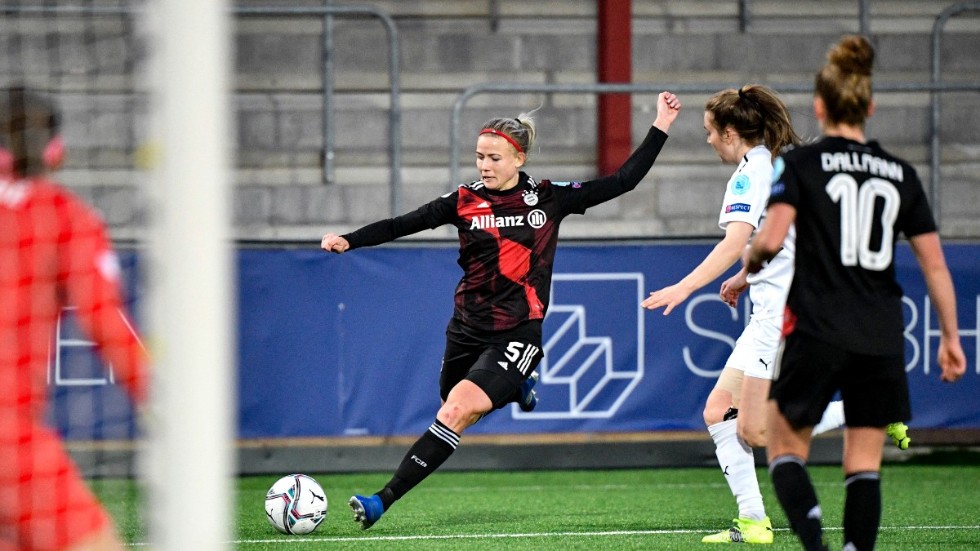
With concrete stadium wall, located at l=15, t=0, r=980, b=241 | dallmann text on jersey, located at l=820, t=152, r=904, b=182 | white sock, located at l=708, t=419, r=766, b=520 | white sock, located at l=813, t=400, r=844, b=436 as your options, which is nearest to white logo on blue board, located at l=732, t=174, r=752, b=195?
white sock, located at l=708, t=419, r=766, b=520

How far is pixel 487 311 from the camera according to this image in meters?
6.39

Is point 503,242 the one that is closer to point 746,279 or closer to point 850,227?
point 746,279

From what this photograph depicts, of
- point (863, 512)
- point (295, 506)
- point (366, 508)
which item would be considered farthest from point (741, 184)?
point (295, 506)

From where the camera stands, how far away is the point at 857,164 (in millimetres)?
4199

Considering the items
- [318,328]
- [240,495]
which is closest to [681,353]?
[318,328]

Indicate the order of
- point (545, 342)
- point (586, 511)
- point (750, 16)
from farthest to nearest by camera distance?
point (750, 16)
point (545, 342)
point (586, 511)

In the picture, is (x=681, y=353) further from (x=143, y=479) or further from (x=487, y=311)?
(x=143, y=479)

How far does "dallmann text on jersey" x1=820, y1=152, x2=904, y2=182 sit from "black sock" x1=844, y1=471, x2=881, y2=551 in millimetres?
993

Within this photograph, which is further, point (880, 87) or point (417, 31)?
point (417, 31)

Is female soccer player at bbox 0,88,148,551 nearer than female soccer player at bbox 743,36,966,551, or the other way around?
female soccer player at bbox 0,88,148,551

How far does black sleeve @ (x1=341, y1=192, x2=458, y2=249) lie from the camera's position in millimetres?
6441

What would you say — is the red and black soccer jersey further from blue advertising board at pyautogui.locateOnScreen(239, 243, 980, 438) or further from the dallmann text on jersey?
blue advertising board at pyautogui.locateOnScreen(239, 243, 980, 438)

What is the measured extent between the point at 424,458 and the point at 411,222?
120cm

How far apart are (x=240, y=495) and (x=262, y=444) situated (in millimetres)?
857
